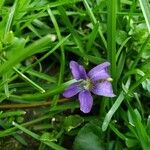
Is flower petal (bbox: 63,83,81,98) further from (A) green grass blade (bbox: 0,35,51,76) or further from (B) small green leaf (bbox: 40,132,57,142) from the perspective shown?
(A) green grass blade (bbox: 0,35,51,76)

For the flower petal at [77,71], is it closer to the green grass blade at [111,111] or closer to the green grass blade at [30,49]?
the green grass blade at [111,111]

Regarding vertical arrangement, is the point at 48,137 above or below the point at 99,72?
below

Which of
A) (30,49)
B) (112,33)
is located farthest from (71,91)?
(30,49)

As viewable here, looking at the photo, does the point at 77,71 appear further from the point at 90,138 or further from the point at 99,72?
the point at 90,138

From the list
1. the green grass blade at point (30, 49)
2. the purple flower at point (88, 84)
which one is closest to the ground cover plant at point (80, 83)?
the purple flower at point (88, 84)

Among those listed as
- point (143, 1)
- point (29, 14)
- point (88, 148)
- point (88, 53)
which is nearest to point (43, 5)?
point (29, 14)

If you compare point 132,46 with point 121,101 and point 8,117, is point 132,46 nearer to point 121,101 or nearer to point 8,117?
point 121,101

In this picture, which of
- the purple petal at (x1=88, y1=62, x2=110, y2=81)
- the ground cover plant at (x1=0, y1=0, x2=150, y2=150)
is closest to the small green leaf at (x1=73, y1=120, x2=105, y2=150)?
the ground cover plant at (x1=0, y1=0, x2=150, y2=150)
